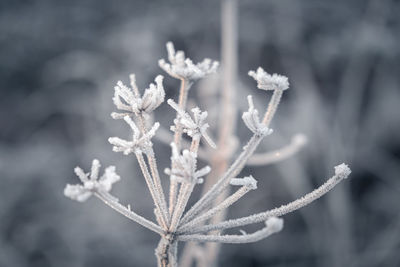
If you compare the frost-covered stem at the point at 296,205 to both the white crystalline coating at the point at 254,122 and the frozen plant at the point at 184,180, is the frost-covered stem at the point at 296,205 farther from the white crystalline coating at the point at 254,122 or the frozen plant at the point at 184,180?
the white crystalline coating at the point at 254,122

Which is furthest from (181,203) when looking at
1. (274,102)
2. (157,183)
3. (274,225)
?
(274,102)

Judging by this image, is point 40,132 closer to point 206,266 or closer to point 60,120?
point 60,120

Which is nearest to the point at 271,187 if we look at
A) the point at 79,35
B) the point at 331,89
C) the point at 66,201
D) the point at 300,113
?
the point at 300,113

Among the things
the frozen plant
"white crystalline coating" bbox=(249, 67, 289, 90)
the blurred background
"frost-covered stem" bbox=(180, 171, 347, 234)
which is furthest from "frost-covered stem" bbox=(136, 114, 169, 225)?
the blurred background

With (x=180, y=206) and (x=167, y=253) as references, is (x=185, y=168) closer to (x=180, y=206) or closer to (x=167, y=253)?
(x=180, y=206)

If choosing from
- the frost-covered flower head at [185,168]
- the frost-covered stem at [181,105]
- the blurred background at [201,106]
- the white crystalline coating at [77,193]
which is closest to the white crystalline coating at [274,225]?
the frost-covered flower head at [185,168]

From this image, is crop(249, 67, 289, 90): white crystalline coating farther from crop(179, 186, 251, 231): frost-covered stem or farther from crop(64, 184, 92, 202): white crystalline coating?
crop(64, 184, 92, 202): white crystalline coating
